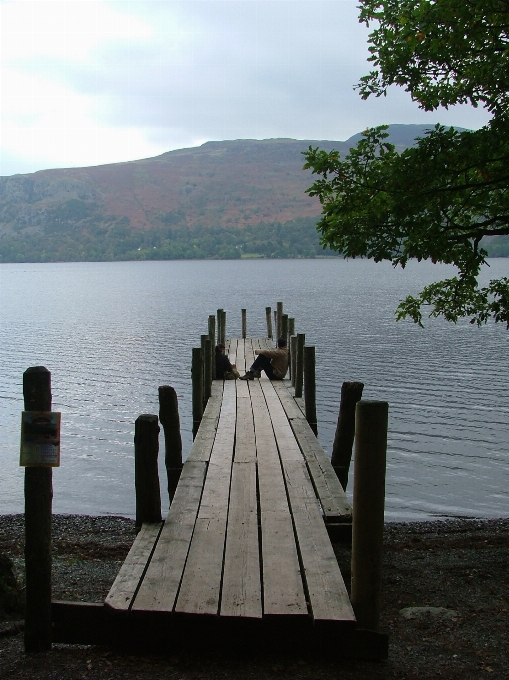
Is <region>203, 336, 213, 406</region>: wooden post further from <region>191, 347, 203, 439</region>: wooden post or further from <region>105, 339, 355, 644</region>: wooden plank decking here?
<region>105, 339, 355, 644</region>: wooden plank decking

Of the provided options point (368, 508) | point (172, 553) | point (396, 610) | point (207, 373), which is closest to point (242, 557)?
point (172, 553)

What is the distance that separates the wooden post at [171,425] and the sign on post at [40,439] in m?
4.44

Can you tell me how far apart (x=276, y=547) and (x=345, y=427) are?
436cm

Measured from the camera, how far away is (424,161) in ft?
27.4

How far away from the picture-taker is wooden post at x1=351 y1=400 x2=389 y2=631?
4727mm

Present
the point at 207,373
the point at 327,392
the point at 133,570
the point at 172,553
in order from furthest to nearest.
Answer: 1. the point at 327,392
2. the point at 207,373
3. the point at 172,553
4. the point at 133,570

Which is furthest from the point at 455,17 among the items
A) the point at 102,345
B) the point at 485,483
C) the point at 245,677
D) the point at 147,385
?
the point at 102,345

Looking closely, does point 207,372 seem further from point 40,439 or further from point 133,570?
point 40,439

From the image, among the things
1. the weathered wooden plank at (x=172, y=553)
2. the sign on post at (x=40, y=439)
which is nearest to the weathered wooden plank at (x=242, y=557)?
the weathered wooden plank at (x=172, y=553)

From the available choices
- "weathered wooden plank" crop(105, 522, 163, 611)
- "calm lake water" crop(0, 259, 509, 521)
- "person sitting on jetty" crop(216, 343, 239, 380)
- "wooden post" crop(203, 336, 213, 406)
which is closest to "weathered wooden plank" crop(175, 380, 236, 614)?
"weathered wooden plank" crop(105, 522, 163, 611)

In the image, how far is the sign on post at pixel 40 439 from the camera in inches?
185

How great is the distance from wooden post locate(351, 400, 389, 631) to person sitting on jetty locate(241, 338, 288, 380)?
11.4 meters

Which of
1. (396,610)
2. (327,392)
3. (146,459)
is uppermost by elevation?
(146,459)

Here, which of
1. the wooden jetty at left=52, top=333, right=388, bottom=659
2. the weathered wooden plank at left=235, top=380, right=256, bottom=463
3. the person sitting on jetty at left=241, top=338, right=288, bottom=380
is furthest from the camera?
the person sitting on jetty at left=241, top=338, right=288, bottom=380
